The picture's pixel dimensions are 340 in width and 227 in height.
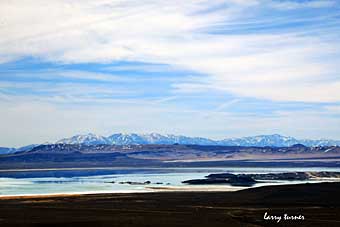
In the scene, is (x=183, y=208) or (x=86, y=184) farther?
(x=86, y=184)

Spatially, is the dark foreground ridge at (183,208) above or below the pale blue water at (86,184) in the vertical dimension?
below

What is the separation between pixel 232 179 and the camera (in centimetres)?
9375

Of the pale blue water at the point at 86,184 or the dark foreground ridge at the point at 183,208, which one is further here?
the pale blue water at the point at 86,184

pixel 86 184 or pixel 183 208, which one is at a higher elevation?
pixel 86 184

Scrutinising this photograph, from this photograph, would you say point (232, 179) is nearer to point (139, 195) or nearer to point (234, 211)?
point (139, 195)

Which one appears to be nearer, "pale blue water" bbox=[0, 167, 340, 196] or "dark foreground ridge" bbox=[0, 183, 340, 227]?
"dark foreground ridge" bbox=[0, 183, 340, 227]

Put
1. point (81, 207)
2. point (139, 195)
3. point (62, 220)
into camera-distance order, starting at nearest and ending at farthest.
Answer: point (62, 220) → point (81, 207) → point (139, 195)

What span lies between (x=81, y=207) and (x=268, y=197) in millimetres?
19374

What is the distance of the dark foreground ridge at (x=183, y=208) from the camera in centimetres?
4222

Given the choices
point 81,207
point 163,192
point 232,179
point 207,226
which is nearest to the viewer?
point 207,226

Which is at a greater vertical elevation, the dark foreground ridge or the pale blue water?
the pale blue water

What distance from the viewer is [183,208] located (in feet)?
170

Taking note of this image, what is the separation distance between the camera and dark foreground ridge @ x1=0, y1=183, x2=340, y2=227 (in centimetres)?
4222

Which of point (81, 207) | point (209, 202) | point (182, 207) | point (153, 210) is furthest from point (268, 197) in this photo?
point (81, 207)
